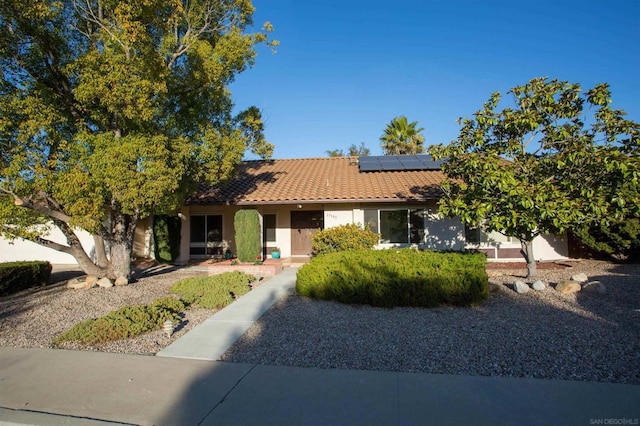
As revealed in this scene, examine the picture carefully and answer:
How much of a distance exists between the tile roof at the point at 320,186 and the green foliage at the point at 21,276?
5378mm

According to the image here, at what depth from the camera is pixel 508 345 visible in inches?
211

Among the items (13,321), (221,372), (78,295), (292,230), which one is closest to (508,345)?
(221,372)

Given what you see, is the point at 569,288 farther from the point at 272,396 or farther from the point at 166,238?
the point at 166,238

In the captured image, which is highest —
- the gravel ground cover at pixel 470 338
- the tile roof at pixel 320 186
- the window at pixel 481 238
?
the tile roof at pixel 320 186

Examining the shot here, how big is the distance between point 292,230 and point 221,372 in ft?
40.9

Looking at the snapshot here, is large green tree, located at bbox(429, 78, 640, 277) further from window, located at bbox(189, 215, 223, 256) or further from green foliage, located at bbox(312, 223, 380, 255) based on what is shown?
window, located at bbox(189, 215, 223, 256)

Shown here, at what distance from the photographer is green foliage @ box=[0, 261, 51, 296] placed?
10320 mm

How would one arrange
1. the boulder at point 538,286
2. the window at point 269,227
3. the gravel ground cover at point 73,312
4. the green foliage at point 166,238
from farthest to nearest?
1. the window at point 269,227
2. the green foliage at point 166,238
3. the boulder at point 538,286
4. the gravel ground cover at point 73,312

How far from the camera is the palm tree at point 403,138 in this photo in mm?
30859

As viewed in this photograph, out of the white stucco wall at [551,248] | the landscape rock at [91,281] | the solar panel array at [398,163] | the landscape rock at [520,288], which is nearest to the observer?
the landscape rock at [520,288]

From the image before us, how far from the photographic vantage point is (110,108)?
353 inches

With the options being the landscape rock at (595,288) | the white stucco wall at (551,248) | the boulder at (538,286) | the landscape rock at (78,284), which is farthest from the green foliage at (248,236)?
the white stucco wall at (551,248)

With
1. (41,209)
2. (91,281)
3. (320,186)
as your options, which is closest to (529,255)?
(320,186)

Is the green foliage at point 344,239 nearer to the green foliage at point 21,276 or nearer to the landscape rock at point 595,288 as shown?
the landscape rock at point 595,288
